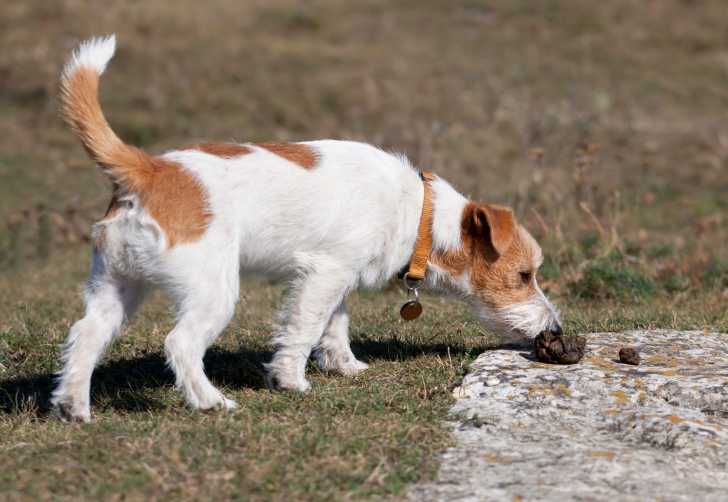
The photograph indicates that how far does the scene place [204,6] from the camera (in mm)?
18438

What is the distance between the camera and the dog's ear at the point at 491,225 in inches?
205

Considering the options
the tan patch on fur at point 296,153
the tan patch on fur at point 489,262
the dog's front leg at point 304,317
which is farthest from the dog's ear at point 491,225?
the tan patch on fur at point 296,153

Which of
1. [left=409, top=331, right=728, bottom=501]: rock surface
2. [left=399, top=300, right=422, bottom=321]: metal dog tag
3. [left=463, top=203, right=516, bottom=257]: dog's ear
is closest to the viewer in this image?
[left=409, top=331, right=728, bottom=501]: rock surface

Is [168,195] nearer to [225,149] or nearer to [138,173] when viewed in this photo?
[138,173]

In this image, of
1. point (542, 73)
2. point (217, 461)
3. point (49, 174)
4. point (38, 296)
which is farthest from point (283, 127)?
point (217, 461)

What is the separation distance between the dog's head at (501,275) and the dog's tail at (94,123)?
1.71 metres

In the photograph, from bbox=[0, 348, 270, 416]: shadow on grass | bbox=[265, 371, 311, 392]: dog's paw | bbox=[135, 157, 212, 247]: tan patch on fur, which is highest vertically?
bbox=[135, 157, 212, 247]: tan patch on fur

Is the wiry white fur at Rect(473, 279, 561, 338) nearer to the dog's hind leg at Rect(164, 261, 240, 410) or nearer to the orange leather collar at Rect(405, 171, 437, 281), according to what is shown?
the orange leather collar at Rect(405, 171, 437, 281)

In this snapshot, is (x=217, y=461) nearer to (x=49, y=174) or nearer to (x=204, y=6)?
(x=49, y=174)

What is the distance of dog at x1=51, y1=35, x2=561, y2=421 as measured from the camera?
4484 mm

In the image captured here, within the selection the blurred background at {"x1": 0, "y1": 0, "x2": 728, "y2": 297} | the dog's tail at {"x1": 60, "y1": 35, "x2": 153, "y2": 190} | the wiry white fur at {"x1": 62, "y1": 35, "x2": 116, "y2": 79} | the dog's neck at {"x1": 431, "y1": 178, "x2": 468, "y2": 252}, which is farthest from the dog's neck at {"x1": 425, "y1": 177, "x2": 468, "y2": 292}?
the blurred background at {"x1": 0, "y1": 0, "x2": 728, "y2": 297}

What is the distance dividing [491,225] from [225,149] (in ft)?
4.70

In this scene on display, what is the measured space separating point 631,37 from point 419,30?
3841 millimetres

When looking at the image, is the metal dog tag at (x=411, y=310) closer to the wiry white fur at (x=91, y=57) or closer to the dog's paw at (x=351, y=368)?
the dog's paw at (x=351, y=368)
